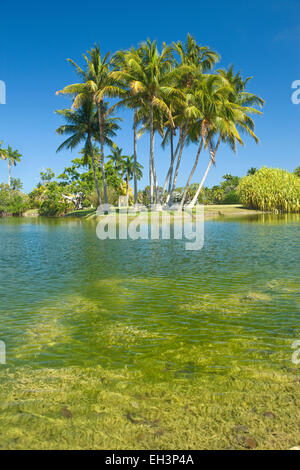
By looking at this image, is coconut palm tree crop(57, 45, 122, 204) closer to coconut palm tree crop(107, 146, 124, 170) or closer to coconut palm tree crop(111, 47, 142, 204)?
coconut palm tree crop(111, 47, 142, 204)

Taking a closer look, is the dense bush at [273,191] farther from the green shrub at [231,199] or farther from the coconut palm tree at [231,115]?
the green shrub at [231,199]

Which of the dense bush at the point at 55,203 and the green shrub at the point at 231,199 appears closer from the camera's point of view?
the dense bush at the point at 55,203

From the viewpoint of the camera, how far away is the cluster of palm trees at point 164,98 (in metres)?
32.9

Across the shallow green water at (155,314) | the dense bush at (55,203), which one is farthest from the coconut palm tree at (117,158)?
the shallow green water at (155,314)

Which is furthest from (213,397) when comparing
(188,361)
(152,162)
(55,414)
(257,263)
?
(152,162)

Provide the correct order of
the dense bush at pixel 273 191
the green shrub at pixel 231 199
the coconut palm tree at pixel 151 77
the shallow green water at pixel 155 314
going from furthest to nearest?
1. the green shrub at pixel 231 199
2. the dense bush at pixel 273 191
3. the coconut palm tree at pixel 151 77
4. the shallow green water at pixel 155 314

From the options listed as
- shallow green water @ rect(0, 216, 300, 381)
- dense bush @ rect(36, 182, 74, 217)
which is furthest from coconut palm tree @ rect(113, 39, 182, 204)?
shallow green water @ rect(0, 216, 300, 381)

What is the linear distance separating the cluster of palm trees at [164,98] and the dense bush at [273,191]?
24.2 ft

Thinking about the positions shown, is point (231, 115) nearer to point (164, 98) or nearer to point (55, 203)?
point (164, 98)

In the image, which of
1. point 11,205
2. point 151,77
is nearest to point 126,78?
point 151,77

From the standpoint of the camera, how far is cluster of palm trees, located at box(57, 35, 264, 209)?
3291 centimetres

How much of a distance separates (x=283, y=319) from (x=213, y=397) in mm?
2603

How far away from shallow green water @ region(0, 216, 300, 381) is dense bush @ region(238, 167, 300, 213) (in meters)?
35.5

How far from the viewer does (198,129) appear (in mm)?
37562
